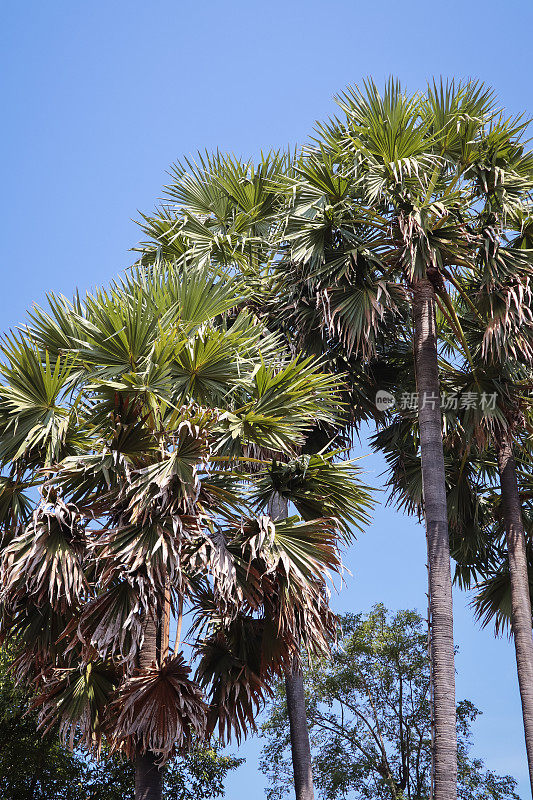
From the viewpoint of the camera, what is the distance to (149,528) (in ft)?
24.5

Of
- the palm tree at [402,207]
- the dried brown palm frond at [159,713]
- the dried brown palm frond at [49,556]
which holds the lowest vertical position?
the dried brown palm frond at [159,713]

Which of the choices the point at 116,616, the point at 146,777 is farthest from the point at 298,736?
the point at 116,616

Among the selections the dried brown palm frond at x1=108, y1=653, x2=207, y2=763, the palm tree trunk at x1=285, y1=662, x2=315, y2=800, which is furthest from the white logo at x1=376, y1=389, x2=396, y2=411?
the dried brown palm frond at x1=108, y1=653, x2=207, y2=763

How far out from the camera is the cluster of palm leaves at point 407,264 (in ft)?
31.9

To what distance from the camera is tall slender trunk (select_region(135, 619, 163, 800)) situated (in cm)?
761

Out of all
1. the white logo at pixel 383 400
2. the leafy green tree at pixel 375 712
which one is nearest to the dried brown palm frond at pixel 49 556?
the white logo at pixel 383 400

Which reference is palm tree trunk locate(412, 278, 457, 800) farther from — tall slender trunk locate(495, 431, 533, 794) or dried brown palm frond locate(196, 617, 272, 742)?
tall slender trunk locate(495, 431, 533, 794)

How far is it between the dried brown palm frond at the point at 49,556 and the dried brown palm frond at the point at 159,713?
975 millimetres

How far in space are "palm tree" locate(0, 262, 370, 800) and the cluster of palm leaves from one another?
0.96 meters

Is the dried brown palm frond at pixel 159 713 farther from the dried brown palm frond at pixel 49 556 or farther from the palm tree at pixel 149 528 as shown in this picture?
the dried brown palm frond at pixel 49 556

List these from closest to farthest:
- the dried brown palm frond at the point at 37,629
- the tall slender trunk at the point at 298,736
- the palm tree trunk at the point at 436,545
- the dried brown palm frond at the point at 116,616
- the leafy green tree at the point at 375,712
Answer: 1. the dried brown palm frond at the point at 116,616
2. the palm tree trunk at the point at 436,545
3. the dried brown palm frond at the point at 37,629
4. the tall slender trunk at the point at 298,736
5. the leafy green tree at the point at 375,712

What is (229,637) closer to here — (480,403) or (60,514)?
(60,514)

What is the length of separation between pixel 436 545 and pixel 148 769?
3545mm

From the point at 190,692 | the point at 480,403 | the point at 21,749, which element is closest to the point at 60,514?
the point at 190,692
